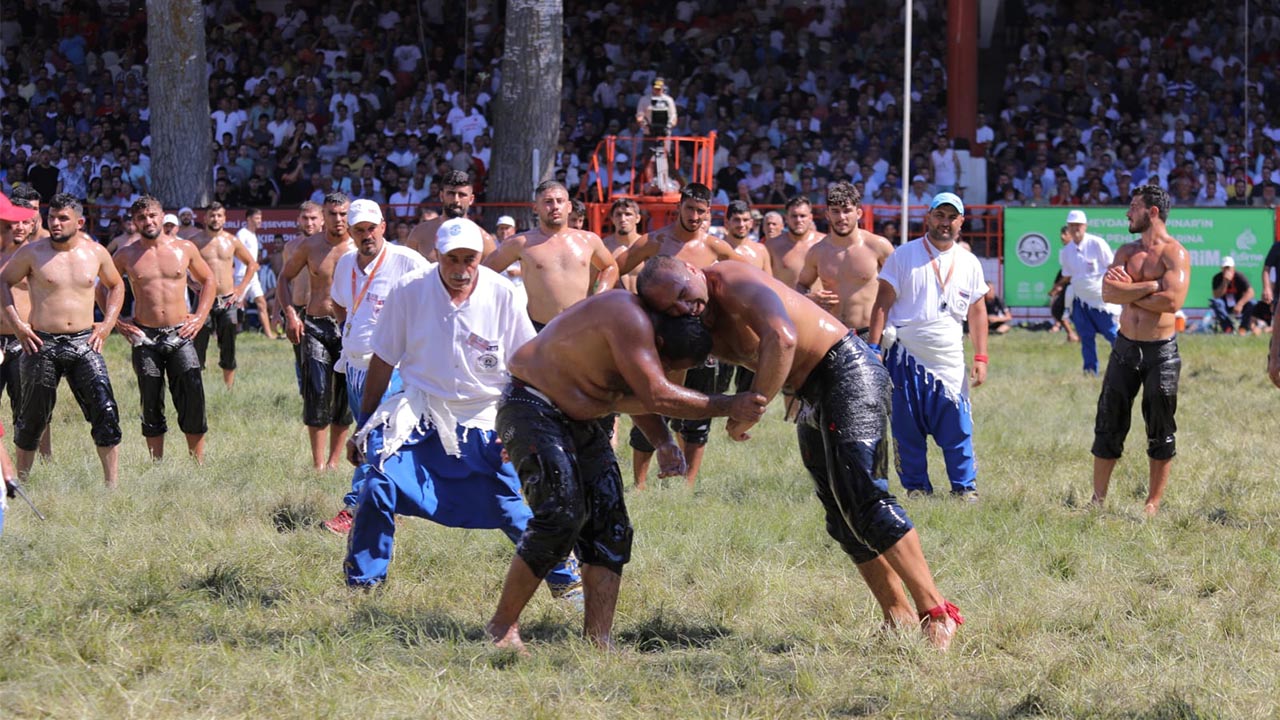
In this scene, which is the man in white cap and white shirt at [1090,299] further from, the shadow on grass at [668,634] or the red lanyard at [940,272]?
the shadow on grass at [668,634]

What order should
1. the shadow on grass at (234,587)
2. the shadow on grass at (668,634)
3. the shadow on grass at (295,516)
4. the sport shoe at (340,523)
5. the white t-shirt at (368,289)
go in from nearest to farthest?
the shadow on grass at (668,634)
the shadow on grass at (234,587)
the sport shoe at (340,523)
the shadow on grass at (295,516)
the white t-shirt at (368,289)

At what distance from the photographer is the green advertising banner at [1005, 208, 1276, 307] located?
1869cm

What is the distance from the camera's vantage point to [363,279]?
27.0ft

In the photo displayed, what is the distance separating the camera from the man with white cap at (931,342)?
28.5ft

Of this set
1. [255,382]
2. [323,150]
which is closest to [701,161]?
[323,150]

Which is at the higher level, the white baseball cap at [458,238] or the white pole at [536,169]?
the white pole at [536,169]

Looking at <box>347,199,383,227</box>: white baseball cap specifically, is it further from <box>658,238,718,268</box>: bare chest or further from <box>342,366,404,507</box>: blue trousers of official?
<box>658,238,718,268</box>: bare chest

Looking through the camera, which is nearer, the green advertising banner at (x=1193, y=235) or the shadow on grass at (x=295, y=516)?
the shadow on grass at (x=295, y=516)

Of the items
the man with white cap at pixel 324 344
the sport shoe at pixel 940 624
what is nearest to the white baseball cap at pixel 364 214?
the man with white cap at pixel 324 344

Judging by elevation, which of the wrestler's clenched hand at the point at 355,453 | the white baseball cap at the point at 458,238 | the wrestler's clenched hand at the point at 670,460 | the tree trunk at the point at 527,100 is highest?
the tree trunk at the point at 527,100

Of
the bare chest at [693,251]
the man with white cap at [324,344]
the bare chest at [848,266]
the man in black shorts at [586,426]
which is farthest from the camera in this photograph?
the bare chest at [848,266]

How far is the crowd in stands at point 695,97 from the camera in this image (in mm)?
20578

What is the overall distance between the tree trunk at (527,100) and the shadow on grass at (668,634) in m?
13.7

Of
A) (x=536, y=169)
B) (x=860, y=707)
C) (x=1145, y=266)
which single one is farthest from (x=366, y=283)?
(x=536, y=169)
